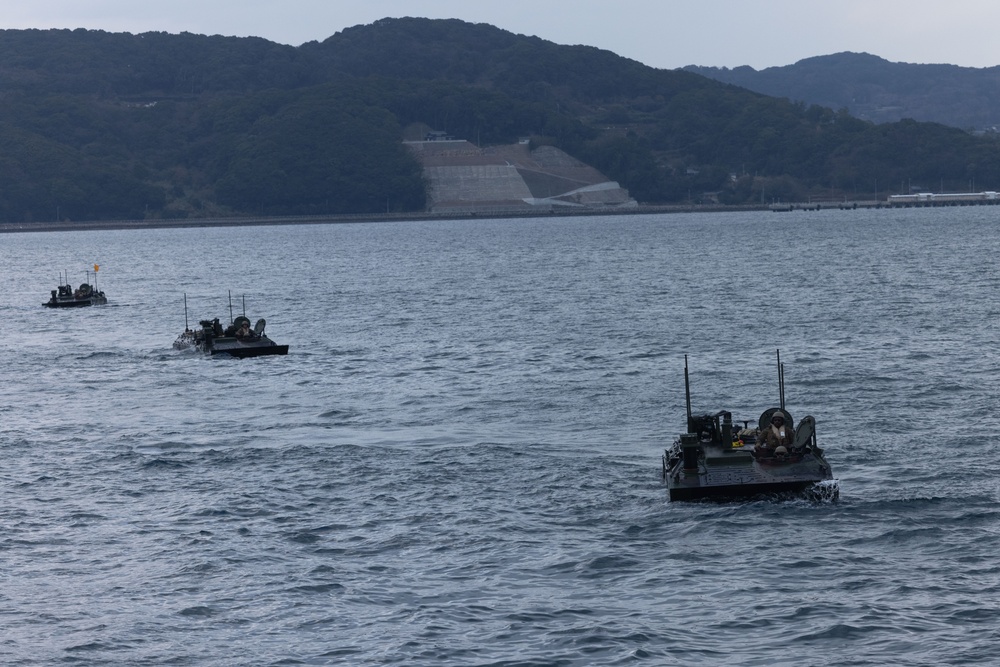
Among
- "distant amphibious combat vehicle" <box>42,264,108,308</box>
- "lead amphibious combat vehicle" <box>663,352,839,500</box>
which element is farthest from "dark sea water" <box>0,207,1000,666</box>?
"distant amphibious combat vehicle" <box>42,264,108,308</box>

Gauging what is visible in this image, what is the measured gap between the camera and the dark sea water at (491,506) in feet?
80.1

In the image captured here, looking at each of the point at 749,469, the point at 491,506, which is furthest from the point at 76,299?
the point at 749,469

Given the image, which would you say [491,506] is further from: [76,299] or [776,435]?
[76,299]

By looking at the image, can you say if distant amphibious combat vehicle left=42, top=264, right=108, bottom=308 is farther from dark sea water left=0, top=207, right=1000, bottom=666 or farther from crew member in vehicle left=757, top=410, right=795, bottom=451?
crew member in vehicle left=757, top=410, right=795, bottom=451

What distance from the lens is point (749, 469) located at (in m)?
32.5

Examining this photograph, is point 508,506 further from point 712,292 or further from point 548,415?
point 712,292

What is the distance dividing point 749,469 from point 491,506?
6.08 m

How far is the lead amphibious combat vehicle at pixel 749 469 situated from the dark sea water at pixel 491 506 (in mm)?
456

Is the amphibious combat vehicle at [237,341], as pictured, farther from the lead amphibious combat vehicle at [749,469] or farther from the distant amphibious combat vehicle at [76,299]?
the distant amphibious combat vehicle at [76,299]

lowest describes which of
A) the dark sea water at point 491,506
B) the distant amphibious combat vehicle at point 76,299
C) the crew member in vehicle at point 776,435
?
the dark sea water at point 491,506

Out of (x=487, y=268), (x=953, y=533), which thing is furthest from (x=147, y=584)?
(x=487, y=268)

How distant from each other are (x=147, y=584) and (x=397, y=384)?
93.0 feet

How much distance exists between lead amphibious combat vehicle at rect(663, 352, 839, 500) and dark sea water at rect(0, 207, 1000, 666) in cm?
46

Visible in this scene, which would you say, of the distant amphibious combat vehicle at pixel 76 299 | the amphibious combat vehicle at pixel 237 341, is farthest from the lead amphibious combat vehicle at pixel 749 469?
the distant amphibious combat vehicle at pixel 76 299
